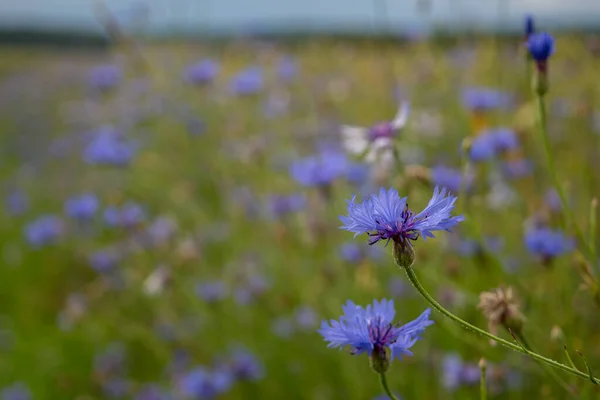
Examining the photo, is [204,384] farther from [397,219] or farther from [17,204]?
[17,204]

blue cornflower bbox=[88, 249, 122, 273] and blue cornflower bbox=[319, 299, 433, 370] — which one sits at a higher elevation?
blue cornflower bbox=[319, 299, 433, 370]

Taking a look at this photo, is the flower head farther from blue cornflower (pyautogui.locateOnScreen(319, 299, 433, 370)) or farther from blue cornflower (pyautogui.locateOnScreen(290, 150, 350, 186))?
blue cornflower (pyautogui.locateOnScreen(319, 299, 433, 370))

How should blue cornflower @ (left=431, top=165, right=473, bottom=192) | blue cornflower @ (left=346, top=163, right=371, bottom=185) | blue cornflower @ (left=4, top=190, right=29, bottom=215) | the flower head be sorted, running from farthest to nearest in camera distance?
blue cornflower @ (left=4, top=190, right=29, bottom=215), blue cornflower @ (left=346, top=163, right=371, bottom=185), blue cornflower @ (left=431, top=165, right=473, bottom=192), the flower head

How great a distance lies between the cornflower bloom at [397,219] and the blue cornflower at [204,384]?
2.97ft

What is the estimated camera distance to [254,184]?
7.48ft

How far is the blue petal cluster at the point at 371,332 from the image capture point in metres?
0.56

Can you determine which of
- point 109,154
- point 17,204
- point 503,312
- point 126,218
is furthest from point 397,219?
point 17,204

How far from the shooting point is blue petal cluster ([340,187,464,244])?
525 millimetres

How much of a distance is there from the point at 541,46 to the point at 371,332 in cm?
40

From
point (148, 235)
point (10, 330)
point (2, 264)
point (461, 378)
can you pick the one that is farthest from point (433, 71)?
point (2, 264)

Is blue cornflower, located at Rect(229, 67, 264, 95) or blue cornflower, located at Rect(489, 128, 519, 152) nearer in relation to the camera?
blue cornflower, located at Rect(489, 128, 519, 152)

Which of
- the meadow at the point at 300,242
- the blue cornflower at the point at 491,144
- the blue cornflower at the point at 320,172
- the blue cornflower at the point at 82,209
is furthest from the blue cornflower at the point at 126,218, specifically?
the blue cornflower at the point at 491,144

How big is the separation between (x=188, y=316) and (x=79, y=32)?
7594 millimetres

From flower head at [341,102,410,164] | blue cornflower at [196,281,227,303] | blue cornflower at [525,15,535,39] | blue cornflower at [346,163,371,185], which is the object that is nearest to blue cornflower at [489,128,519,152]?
blue cornflower at [346,163,371,185]
